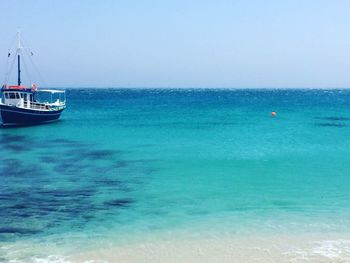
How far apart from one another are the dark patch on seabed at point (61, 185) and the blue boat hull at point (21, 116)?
1477 centimetres

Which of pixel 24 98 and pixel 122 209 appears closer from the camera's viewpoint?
pixel 122 209

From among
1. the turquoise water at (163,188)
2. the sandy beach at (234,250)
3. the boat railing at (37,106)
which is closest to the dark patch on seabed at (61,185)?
the turquoise water at (163,188)

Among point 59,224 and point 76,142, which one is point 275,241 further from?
point 76,142

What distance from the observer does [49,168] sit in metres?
26.4

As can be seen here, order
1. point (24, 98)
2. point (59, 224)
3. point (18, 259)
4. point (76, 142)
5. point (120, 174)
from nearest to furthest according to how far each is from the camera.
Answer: point (18, 259), point (59, 224), point (120, 174), point (76, 142), point (24, 98)

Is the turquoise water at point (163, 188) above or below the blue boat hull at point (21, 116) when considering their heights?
below

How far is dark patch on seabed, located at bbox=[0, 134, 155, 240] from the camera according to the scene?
53.4 ft

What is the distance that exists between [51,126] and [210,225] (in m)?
39.9

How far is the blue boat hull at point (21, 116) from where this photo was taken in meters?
48.5

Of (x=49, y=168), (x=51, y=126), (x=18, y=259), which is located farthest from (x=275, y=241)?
(x=51, y=126)

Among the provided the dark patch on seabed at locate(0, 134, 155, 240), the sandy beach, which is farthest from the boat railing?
the sandy beach

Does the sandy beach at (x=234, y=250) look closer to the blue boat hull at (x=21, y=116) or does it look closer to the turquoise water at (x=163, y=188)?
the turquoise water at (x=163, y=188)

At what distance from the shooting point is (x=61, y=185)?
2178 centimetres

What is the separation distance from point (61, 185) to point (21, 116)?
101 ft
